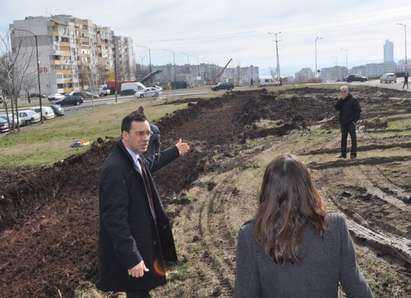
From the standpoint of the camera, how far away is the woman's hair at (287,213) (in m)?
2.66

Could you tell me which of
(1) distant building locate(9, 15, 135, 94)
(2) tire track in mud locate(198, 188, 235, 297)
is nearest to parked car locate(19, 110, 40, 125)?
(2) tire track in mud locate(198, 188, 235, 297)

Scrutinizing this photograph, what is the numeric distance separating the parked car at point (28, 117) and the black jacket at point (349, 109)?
3215 cm

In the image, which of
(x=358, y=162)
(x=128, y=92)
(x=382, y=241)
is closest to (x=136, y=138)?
(x=382, y=241)

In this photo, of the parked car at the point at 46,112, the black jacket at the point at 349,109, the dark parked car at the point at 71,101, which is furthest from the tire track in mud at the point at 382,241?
the dark parked car at the point at 71,101

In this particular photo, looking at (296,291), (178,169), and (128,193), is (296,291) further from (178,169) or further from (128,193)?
(178,169)

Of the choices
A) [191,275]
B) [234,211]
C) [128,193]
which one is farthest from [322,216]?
[234,211]

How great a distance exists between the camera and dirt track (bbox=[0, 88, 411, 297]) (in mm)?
7434

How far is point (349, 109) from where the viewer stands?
48.0ft

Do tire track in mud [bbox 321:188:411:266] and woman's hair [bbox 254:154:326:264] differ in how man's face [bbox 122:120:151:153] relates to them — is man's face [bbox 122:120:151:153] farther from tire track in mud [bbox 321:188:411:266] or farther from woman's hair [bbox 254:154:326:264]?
tire track in mud [bbox 321:188:411:266]

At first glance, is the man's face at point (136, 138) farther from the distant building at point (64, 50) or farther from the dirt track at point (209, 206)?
the distant building at point (64, 50)

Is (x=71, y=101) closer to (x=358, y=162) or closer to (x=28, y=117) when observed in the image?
(x=28, y=117)

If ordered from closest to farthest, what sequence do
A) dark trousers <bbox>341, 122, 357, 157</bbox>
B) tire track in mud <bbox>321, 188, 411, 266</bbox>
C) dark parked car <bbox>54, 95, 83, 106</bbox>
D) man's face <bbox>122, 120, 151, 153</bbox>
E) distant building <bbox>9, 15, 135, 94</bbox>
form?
man's face <bbox>122, 120, 151, 153</bbox> < tire track in mud <bbox>321, 188, 411, 266</bbox> < dark trousers <bbox>341, 122, 357, 157</bbox> < dark parked car <bbox>54, 95, 83, 106</bbox> < distant building <bbox>9, 15, 135, 94</bbox>

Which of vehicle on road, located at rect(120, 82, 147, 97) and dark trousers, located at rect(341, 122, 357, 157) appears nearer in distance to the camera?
dark trousers, located at rect(341, 122, 357, 157)

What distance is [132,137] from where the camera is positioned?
445 centimetres
